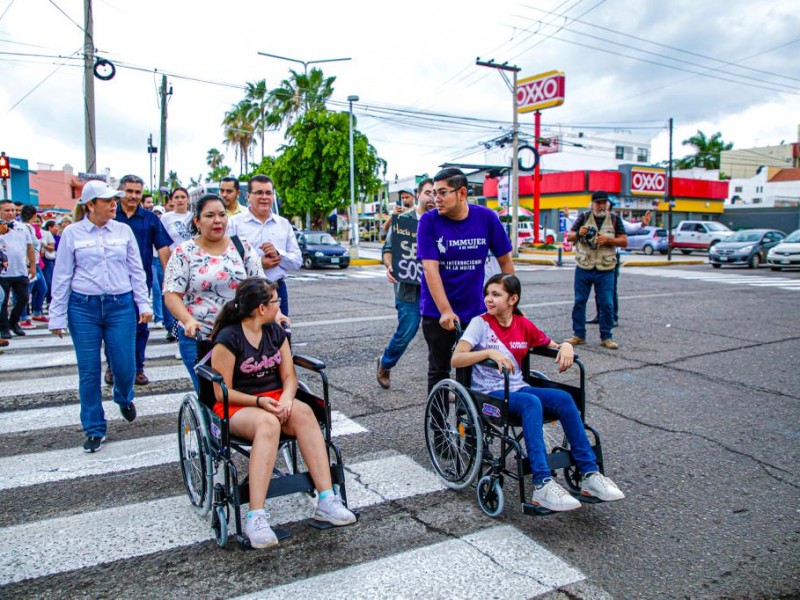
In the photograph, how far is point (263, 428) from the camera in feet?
10.8

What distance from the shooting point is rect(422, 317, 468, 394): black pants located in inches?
175

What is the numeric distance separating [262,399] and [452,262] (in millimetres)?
1712

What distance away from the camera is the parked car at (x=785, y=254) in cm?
2167

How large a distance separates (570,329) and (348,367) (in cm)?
417

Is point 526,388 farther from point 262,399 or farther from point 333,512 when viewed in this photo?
point 262,399

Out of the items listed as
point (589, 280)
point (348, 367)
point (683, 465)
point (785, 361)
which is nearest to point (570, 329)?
point (589, 280)

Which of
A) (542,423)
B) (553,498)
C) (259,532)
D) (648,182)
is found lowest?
(259,532)

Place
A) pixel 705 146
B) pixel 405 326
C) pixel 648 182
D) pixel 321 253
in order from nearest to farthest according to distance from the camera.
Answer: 1. pixel 405 326
2. pixel 321 253
3. pixel 648 182
4. pixel 705 146

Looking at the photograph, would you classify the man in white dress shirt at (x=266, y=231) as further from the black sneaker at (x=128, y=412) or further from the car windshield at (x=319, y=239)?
the car windshield at (x=319, y=239)

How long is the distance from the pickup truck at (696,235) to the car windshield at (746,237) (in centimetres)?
813

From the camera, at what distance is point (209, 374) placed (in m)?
3.28

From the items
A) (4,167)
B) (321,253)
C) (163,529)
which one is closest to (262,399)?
(163,529)

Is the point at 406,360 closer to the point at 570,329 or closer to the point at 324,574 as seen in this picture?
the point at 570,329

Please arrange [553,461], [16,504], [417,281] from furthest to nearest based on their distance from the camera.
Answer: [417,281] < [16,504] < [553,461]
